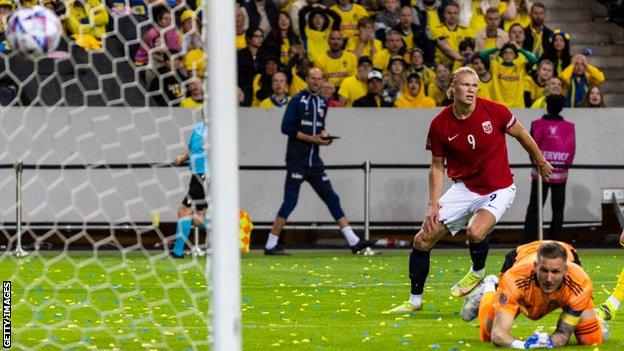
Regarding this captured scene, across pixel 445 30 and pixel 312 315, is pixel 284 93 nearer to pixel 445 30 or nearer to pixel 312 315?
pixel 445 30

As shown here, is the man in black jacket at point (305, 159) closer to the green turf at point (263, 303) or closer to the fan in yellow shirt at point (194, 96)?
the green turf at point (263, 303)

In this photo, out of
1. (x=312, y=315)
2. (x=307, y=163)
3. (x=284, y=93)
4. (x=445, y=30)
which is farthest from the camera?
(x=445, y=30)

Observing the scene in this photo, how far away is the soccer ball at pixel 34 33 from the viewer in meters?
9.23

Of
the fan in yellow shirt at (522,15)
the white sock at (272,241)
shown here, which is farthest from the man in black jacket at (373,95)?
the white sock at (272,241)

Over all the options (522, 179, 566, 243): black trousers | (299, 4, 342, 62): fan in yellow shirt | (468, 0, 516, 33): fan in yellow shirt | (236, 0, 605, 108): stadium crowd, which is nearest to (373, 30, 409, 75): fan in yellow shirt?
(236, 0, 605, 108): stadium crowd

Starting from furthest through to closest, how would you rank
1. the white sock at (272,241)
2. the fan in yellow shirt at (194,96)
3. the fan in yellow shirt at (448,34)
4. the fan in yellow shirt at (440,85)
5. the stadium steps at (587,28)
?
the stadium steps at (587,28) < the fan in yellow shirt at (448,34) < the fan in yellow shirt at (440,85) < the white sock at (272,241) < the fan in yellow shirt at (194,96)

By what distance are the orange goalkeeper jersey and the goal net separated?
1967 millimetres

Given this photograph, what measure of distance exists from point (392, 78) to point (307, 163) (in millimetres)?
2518

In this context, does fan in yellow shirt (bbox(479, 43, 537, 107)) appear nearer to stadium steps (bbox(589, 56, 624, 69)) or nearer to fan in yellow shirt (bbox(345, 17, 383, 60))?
fan in yellow shirt (bbox(345, 17, 383, 60))

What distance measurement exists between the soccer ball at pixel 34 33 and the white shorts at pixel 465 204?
3.99 meters

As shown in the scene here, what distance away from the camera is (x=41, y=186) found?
20.0 metres

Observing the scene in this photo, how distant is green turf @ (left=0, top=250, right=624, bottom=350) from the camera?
398 inches

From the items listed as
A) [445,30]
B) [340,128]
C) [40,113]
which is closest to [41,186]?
[40,113]

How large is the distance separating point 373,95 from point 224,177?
13.2m
